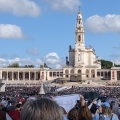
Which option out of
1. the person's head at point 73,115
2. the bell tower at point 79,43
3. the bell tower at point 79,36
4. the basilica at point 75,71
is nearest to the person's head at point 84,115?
the person's head at point 73,115

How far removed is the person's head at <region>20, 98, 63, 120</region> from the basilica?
11616 cm

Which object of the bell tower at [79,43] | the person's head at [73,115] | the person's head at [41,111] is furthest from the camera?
the bell tower at [79,43]

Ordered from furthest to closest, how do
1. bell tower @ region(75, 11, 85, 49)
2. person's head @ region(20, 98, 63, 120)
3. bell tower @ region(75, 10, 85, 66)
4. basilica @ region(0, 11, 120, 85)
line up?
bell tower @ region(75, 11, 85, 49)
bell tower @ region(75, 10, 85, 66)
basilica @ region(0, 11, 120, 85)
person's head @ region(20, 98, 63, 120)

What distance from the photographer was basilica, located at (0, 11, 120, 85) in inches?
4902

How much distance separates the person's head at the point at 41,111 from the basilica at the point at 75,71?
4573 inches

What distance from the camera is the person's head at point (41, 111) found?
166 inches

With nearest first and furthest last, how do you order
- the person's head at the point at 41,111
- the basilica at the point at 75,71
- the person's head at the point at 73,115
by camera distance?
the person's head at the point at 41,111, the person's head at the point at 73,115, the basilica at the point at 75,71

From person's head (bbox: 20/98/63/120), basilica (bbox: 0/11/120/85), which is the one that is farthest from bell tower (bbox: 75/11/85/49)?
person's head (bbox: 20/98/63/120)

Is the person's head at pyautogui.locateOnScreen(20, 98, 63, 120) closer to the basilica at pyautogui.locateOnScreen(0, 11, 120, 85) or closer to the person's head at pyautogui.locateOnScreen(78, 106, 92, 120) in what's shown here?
the person's head at pyautogui.locateOnScreen(78, 106, 92, 120)

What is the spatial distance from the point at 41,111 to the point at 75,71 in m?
122

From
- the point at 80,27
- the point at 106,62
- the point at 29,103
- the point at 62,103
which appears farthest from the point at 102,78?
the point at 29,103

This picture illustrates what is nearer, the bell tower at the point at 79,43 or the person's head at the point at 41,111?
the person's head at the point at 41,111

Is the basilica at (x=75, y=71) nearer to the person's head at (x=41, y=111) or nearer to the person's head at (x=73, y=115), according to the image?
the person's head at (x=73, y=115)

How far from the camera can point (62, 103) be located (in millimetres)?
12773
